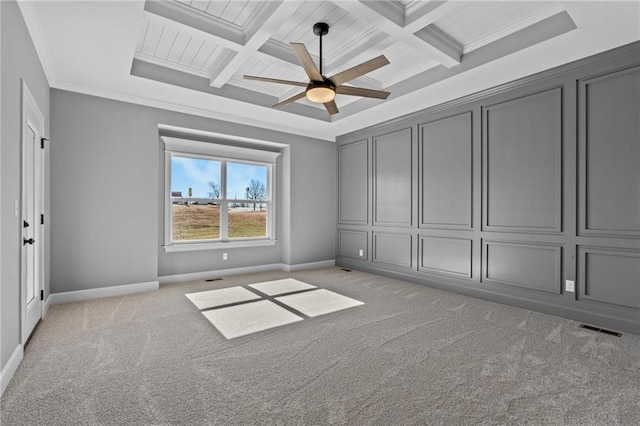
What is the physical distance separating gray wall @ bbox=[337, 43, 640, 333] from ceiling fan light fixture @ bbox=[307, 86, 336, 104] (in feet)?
7.07

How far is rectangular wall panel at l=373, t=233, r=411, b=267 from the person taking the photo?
16.8 ft

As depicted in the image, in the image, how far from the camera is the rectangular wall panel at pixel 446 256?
4.32m

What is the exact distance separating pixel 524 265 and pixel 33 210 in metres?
5.27

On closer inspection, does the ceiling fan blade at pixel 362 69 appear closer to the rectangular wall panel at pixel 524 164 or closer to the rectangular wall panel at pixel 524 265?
the rectangular wall panel at pixel 524 164

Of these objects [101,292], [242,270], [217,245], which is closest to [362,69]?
[217,245]

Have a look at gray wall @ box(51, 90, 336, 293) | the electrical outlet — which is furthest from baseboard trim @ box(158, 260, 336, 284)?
the electrical outlet

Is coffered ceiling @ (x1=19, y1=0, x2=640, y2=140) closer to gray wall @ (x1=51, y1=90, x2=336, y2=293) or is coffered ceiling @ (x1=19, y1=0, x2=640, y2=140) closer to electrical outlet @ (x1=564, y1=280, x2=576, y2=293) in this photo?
gray wall @ (x1=51, y1=90, x2=336, y2=293)

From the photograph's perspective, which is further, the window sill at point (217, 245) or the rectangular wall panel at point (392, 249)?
the rectangular wall panel at point (392, 249)

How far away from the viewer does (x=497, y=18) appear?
2984mm

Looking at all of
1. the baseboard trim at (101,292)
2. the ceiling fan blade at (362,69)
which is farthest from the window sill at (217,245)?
the ceiling fan blade at (362,69)

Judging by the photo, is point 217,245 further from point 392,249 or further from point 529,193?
point 529,193

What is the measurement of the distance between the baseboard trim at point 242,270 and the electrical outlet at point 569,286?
393 cm

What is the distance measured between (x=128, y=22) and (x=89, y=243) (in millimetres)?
2732

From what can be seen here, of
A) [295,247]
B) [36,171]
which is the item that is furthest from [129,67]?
[295,247]
